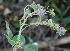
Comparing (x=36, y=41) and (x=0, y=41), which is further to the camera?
(x=0, y=41)

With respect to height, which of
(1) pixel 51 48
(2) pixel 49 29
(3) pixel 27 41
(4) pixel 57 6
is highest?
(4) pixel 57 6

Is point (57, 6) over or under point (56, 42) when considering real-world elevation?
over

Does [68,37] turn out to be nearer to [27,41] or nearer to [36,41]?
[36,41]

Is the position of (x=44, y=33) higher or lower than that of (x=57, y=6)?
lower

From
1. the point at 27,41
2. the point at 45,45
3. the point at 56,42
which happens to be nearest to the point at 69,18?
the point at 56,42

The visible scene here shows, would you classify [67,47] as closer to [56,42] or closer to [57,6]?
[56,42]

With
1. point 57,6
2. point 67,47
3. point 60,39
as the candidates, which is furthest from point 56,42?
point 57,6
